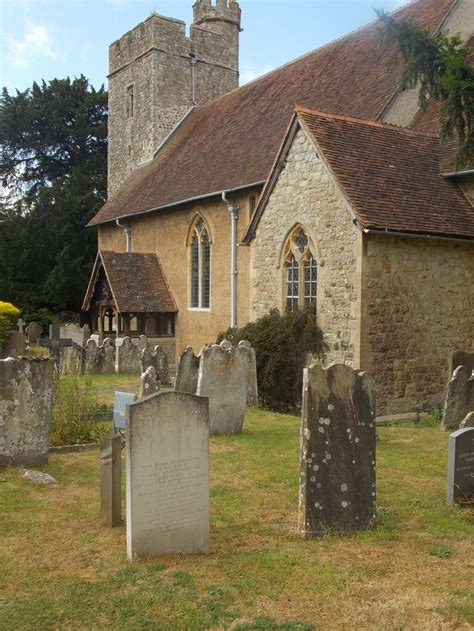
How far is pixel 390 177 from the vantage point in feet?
43.5

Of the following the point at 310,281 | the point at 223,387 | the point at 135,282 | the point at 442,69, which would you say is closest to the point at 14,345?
the point at 135,282

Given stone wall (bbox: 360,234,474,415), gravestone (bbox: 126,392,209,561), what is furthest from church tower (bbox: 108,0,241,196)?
gravestone (bbox: 126,392,209,561)

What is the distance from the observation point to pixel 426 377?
1304 cm

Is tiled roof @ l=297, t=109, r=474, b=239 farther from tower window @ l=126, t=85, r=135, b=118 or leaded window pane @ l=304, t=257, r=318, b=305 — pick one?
tower window @ l=126, t=85, r=135, b=118

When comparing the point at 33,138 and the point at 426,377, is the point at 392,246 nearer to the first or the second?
the point at 426,377

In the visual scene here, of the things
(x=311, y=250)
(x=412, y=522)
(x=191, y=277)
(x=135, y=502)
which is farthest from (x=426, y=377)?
(x=191, y=277)

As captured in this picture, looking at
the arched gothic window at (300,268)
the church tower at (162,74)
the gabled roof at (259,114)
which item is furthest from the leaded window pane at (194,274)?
the church tower at (162,74)

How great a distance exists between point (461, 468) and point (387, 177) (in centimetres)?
814

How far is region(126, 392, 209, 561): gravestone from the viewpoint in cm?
500

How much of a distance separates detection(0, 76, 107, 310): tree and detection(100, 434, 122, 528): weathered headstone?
1233 inches

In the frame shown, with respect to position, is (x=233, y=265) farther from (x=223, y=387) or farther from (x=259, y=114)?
(x=223, y=387)

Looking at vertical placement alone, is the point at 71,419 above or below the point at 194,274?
below

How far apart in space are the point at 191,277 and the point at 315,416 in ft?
56.1

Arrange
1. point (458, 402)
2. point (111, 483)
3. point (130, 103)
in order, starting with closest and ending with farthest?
point (111, 483)
point (458, 402)
point (130, 103)
